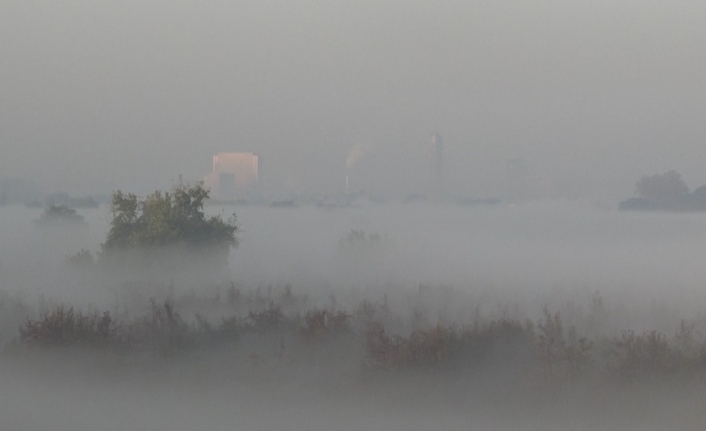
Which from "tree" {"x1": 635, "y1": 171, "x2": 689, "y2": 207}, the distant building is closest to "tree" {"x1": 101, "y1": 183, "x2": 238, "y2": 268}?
the distant building

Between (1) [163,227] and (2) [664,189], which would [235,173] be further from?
(2) [664,189]

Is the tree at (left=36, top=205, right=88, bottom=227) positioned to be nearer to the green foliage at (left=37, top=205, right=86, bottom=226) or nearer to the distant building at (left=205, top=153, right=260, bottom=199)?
the green foliage at (left=37, top=205, right=86, bottom=226)

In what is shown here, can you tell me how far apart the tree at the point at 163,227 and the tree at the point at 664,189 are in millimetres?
74866

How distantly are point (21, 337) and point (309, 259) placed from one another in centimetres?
4093

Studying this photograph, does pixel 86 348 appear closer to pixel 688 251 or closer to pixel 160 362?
pixel 160 362

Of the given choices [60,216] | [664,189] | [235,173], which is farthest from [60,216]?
[664,189]

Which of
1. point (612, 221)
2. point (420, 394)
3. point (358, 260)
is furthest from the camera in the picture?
point (612, 221)

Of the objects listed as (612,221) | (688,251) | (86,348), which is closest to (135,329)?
(86,348)

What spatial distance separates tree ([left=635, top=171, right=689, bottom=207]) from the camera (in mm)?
98169

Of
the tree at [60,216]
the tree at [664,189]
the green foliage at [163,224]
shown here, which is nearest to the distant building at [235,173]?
the tree at [60,216]

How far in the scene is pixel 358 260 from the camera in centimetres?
5141

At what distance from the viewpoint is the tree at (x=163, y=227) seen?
1425 inches

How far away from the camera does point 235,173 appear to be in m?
65.0

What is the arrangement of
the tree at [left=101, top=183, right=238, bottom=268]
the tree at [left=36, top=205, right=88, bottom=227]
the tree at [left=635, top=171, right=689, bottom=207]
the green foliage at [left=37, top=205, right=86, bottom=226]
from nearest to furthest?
the tree at [left=101, top=183, right=238, bottom=268]
the tree at [left=36, top=205, right=88, bottom=227]
the green foliage at [left=37, top=205, right=86, bottom=226]
the tree at [left=635, top=171, right=689, bottom=207]
